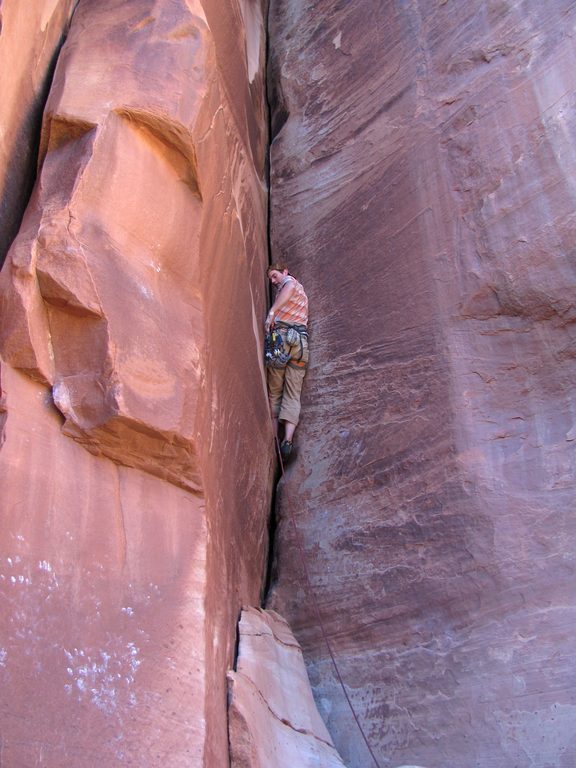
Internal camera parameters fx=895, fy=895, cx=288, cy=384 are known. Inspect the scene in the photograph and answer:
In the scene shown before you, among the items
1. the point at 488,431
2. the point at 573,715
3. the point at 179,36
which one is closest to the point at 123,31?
the point at 179,36

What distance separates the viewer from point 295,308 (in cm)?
643

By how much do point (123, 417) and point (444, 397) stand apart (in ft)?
7.61

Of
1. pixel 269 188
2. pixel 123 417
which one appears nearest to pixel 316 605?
pixel 123 417

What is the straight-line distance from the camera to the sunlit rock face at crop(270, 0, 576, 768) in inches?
197

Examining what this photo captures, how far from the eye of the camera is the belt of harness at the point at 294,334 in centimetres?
629

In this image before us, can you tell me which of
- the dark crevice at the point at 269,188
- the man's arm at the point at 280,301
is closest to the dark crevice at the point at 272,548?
the dark crevice at the point at 269,188

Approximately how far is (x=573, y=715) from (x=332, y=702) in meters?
1.44

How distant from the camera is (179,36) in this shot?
5070mm

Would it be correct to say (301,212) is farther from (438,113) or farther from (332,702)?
(332,702)

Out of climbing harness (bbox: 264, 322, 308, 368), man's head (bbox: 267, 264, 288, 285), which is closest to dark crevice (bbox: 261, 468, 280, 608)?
climbing harness (bbox: 264, 322, 308, 368)

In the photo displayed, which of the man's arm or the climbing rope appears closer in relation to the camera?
the climbing rope

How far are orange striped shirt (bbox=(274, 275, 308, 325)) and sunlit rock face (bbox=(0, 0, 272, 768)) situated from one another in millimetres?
840

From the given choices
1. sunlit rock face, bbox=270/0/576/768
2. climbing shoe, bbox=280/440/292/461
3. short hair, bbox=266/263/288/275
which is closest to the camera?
sunlit rock face, bbox=270/0/576/768

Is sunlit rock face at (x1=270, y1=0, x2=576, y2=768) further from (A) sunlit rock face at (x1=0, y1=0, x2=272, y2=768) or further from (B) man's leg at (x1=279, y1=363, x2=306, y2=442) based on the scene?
(A) sunlit rock face at (x1=0, y1=0, x2=272, y2=768)
